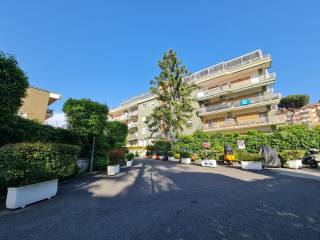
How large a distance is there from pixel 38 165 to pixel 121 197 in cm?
308

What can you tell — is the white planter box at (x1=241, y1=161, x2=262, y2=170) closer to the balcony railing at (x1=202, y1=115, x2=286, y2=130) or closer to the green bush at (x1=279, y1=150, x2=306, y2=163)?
the green bush at (x1=279, y1=150, x2=306, y2=163)

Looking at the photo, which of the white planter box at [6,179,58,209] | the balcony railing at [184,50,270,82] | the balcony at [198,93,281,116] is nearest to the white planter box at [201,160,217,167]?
the white planter box at [6,179,58,209]

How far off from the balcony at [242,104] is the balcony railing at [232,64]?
19.7 feet

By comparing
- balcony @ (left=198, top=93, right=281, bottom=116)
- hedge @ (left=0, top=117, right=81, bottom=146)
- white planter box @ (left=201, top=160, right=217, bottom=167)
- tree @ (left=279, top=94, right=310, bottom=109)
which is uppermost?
tree @ (left=279, top=94, right=310, bottom=109)

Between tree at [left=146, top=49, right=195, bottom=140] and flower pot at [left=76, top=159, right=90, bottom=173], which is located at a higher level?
tree at [left=146, top=49, right=195, bottom=140]

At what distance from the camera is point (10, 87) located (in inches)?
238

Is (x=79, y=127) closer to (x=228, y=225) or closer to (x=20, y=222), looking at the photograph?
(x=20, y=222)

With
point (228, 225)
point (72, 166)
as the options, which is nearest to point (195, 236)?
point (228, 225)

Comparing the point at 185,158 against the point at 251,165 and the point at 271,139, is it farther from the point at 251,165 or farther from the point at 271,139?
the point at 271,139

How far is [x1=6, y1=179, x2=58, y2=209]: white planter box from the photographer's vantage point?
16.6 ft

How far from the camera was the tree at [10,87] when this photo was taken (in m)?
5.84

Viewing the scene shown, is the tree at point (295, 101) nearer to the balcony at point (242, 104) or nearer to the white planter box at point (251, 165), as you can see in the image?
the balcony at point (242, 104)

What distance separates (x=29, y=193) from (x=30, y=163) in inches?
40.3

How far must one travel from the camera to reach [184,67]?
2631cm
